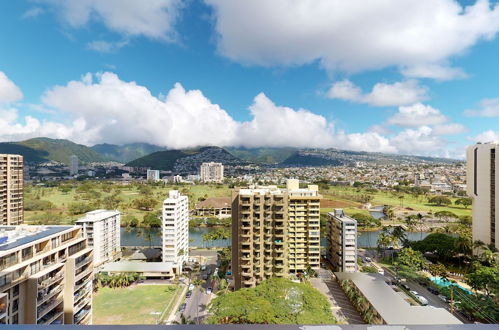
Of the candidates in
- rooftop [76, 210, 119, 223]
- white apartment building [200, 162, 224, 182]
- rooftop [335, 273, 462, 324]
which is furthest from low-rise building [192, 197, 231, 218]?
white apartment building [200, 162, 224, 182]

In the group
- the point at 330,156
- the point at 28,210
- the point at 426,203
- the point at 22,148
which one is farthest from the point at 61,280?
the point at 330,156

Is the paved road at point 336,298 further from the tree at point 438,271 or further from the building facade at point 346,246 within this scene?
the tree at point 438,271

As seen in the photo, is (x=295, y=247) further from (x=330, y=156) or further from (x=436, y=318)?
(x=330, y=156)

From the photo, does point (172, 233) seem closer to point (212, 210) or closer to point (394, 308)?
point (394, 308)

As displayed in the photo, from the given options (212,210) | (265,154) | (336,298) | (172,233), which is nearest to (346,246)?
(336,298)

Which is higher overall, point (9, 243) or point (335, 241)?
point (9, 243)

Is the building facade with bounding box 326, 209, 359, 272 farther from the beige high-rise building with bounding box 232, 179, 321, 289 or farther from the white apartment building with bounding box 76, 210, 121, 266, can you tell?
the white apartment building with bounding box 76, 210, 121, 266
